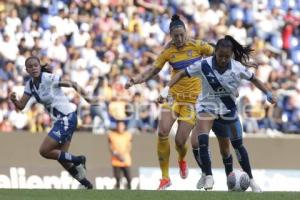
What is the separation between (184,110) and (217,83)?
5.66 feet

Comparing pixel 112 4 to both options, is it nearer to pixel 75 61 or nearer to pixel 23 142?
pixel 75 61

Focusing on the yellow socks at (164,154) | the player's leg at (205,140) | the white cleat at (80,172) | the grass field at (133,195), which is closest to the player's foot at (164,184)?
the yellow socks at (164,154)

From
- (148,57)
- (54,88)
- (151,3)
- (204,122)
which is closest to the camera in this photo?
(204,122)

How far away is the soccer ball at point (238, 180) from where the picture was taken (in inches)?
531

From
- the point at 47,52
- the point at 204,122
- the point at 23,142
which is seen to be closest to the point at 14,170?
the point at 23,142

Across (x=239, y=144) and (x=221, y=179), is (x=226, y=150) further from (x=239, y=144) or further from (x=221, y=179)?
(x=221, y=179)

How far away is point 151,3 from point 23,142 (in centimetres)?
587

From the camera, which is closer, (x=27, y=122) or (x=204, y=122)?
(x=204, y=122)

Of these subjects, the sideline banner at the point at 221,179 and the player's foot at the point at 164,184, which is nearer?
the player's foot at the point at 164,184

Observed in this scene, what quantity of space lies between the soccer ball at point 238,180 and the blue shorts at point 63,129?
123 inches

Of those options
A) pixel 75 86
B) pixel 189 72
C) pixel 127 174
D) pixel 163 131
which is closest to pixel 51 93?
pixel 75 86

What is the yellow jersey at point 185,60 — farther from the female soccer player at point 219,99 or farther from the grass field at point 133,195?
the grass field at point 133,195

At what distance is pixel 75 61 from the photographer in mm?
22047

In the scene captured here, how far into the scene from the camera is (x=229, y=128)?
14.1 meters
